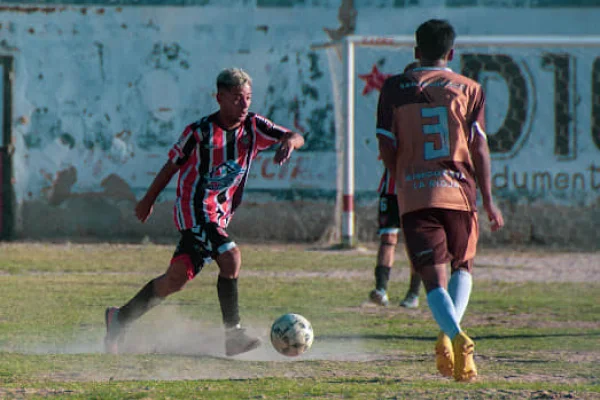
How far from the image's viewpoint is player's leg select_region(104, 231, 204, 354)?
20.1 feet

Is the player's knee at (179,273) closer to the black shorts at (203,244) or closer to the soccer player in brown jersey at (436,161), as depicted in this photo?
the black shorts at (203,244)

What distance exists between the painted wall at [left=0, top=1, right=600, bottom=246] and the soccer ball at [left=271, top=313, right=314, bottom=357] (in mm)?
9875

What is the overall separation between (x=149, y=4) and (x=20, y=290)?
7.52 m

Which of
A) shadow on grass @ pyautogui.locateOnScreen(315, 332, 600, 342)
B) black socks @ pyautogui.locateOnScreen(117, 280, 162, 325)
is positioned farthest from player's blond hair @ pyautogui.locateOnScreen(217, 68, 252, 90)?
shadow on grass @ pyautogui.locateOnScreen(315, 332, 600, 342)

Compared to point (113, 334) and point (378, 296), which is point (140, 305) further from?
point (378, 296)

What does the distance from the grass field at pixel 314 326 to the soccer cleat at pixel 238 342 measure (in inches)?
2.5

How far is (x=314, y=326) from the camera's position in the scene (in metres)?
7.65

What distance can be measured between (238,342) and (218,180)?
3.16 feet

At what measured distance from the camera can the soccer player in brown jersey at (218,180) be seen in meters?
6.00

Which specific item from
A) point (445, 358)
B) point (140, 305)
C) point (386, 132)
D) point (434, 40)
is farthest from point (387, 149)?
point (140, 305)

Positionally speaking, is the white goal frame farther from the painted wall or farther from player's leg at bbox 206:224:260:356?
player's leg at bbox 206:224:260:356

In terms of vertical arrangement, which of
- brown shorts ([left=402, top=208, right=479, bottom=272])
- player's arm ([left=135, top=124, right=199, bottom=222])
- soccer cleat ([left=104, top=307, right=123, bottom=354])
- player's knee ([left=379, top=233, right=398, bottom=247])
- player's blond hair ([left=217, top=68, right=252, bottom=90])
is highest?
player's blond hair ([left=217, top=68, right=252, bottom=90])

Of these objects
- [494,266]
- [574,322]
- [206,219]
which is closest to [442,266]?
[206,219]

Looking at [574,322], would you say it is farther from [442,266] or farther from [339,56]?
[339,56]
